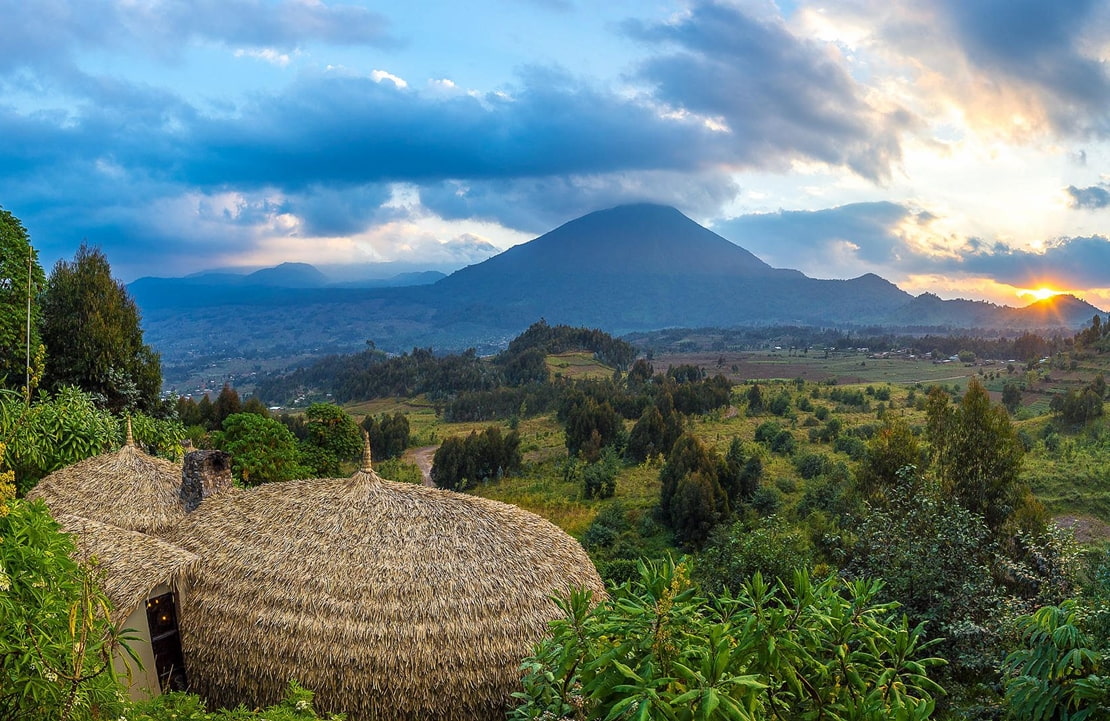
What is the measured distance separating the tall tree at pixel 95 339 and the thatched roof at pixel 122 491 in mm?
11311

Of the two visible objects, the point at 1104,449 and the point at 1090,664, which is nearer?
the point at 1090,664

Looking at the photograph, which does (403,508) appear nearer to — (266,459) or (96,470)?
(96,470)

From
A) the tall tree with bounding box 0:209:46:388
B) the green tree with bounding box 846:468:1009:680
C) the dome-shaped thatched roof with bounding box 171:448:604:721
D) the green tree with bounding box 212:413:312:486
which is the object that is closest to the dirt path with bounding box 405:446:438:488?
the green tree with bounding box 212:413:312:486

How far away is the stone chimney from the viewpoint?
1059cm

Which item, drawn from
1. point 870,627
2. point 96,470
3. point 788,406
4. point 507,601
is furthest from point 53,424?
point 788,406

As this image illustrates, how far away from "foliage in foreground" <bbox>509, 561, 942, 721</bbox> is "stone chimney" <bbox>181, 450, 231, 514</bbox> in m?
9.13

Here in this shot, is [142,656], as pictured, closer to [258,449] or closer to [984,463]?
[258,449]

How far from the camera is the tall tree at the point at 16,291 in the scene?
1622 centimetres

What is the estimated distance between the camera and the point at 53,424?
13789 millimetres

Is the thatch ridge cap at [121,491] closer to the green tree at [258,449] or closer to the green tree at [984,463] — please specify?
the green tree at [258,449]

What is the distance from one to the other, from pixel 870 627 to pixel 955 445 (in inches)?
515

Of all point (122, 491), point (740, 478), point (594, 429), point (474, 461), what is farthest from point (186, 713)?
point (594, 429)

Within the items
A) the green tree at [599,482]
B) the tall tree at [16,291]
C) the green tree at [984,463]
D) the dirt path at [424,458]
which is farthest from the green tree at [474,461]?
the green tree at [984,463]

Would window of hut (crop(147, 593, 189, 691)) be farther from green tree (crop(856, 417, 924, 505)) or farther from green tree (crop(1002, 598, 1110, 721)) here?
green tree (crop(856, 417, 924, 505))
